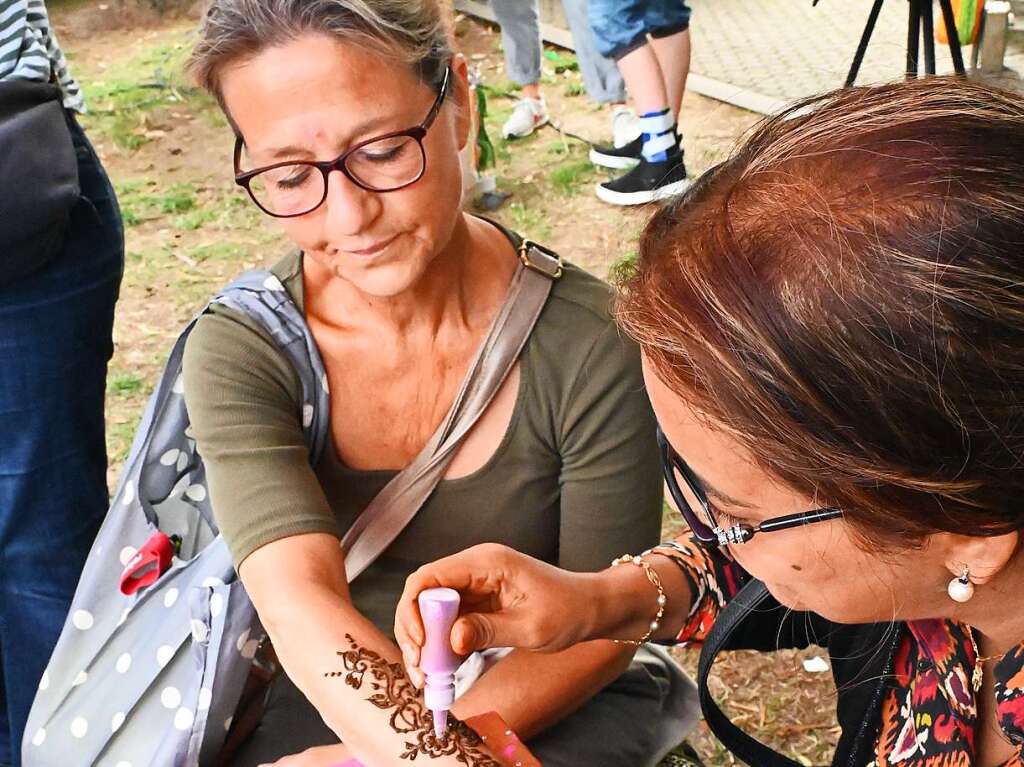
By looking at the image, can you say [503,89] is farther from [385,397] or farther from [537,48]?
[385,397]

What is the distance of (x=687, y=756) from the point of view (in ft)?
6.12

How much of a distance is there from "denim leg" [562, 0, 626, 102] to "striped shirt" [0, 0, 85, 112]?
14.4 ft

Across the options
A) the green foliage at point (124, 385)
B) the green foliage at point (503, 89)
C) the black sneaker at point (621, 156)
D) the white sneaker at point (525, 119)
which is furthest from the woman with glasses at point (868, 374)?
the green foliage at point (503, 89)

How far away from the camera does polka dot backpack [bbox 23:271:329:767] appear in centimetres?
161

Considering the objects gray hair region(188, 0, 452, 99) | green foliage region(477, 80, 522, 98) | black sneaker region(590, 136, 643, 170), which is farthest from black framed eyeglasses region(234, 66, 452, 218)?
green foliage region(477, 80, 522, 98)

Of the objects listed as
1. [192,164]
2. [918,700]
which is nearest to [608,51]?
[192,164]

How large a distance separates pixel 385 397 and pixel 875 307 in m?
0.95

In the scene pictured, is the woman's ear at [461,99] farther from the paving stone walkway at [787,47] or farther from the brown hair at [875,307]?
the paving stone walkway at [787,47]

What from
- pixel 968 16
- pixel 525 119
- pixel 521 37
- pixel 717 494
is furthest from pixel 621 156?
pixel 717 494

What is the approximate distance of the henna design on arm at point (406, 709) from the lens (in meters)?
1.42

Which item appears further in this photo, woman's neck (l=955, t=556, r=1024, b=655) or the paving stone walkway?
the paving stone walkway

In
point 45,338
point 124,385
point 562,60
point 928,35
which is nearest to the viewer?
point 45,338

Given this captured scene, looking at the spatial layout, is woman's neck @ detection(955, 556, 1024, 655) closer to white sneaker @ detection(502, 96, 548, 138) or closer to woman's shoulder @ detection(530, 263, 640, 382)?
woman's shoulder @ detection(530, 263, 640, 382)

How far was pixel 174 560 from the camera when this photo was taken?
1.74 metres
